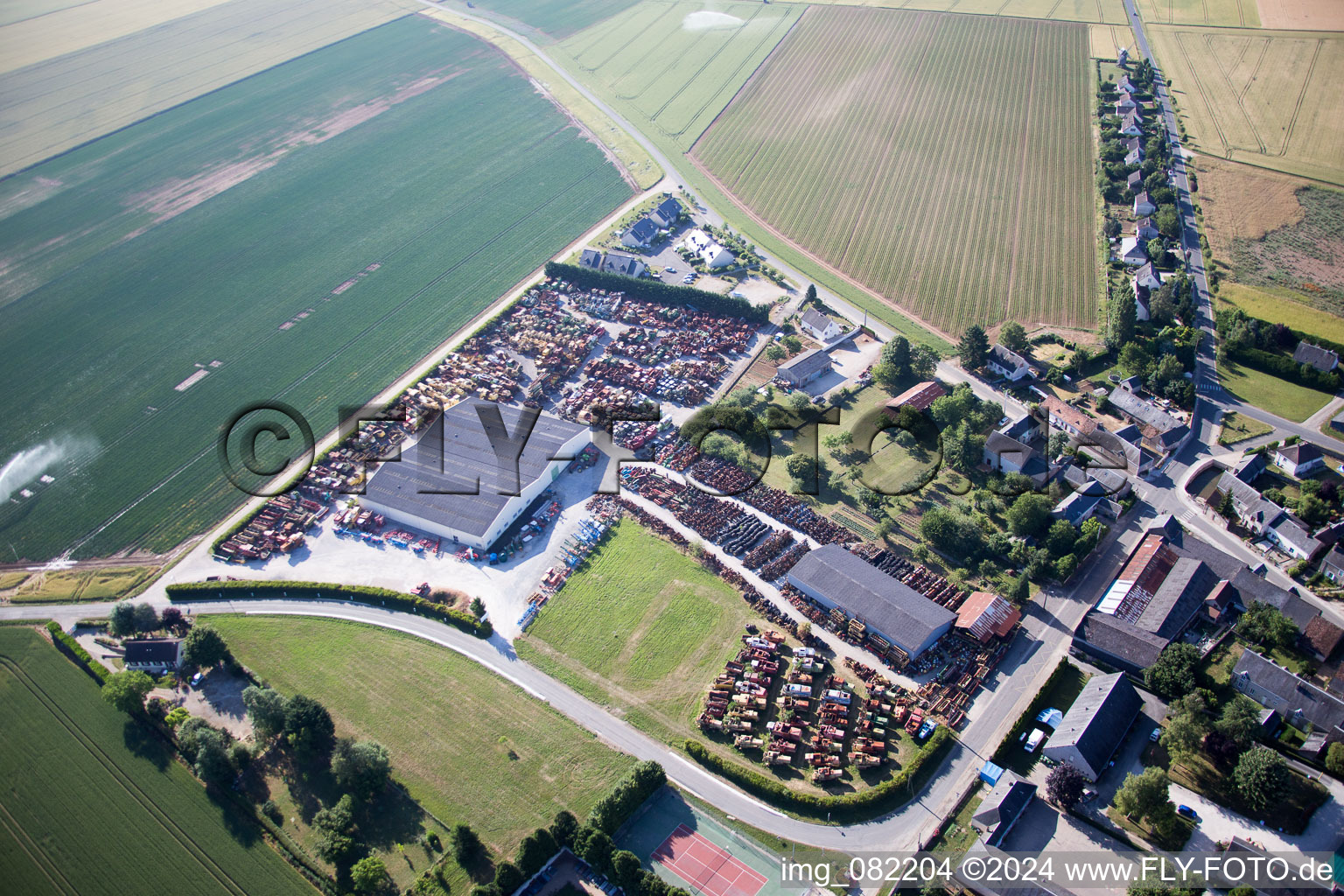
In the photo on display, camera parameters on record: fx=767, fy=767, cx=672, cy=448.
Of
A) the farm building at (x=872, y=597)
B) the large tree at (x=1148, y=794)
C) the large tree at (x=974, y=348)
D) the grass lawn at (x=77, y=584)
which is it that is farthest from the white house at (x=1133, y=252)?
the grass lawn at (x=77, y=584)

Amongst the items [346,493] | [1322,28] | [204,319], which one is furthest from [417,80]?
[1322,28]

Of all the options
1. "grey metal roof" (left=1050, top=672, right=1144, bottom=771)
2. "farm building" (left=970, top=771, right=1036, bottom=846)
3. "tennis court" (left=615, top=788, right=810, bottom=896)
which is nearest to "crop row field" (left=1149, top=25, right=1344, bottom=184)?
"grey metal roof" (left=1050, top=672, right=1144, bottom=771)

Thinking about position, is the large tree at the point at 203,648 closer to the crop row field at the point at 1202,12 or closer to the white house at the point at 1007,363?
the white house at the point at 1007,363

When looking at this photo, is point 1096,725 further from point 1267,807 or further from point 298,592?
point 298,592

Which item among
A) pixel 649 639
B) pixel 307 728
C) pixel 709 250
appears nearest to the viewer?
pixel 307 728

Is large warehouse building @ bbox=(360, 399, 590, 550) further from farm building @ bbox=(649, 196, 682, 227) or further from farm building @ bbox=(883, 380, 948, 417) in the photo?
farm building @ bbox=(649, 196, 682, 227)

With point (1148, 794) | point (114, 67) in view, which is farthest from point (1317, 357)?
point (114, 67)

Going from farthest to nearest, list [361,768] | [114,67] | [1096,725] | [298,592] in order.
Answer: [114,67]
[298,592]
[361,768]
[1096,725]
